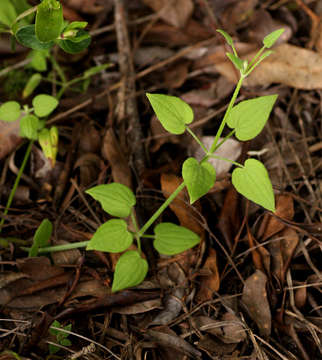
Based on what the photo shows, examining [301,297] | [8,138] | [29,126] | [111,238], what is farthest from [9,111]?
[301,297]

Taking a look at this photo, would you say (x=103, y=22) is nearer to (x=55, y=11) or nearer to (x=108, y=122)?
(x=108, y=122)

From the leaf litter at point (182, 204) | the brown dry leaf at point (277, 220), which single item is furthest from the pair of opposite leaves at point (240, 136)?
the brown dry leaf at point (277, 220)

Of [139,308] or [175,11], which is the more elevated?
[175,11]

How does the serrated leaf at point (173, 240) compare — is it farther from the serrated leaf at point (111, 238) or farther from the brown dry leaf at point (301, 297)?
the brown dry leaf at point (301, 297)

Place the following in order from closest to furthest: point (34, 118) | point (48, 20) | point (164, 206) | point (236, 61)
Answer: point (236, 61) → point (48, 20) → point (164, 206) → point (34, 118)

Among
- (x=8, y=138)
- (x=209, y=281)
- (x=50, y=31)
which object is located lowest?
(x=209, y=281)

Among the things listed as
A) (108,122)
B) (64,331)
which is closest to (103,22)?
(108,122)

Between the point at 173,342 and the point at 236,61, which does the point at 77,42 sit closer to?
the point at 236,61
